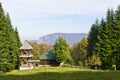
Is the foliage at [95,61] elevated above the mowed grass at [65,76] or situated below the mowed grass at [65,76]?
above

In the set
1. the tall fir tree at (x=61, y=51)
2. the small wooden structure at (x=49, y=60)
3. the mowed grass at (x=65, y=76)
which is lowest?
the mowed grass at (x=65, y=76)

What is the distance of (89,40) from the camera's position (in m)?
86.6

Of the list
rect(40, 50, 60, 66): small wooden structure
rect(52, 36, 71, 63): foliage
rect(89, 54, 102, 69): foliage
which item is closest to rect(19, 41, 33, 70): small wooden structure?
rect(52, 36, 71, 63): foliage

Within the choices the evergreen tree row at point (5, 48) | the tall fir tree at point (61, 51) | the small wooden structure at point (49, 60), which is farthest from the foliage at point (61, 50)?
the evergreen tree row at point (5, 48)

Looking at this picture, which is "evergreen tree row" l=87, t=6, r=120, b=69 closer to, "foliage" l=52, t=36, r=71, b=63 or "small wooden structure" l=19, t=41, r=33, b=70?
"small wooden structure" l=19, t=41, r=33, b=70

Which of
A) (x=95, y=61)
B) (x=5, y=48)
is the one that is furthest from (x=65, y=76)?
(x=95, y=61)

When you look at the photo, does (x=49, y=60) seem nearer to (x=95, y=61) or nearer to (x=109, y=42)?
(x=95, y=61)

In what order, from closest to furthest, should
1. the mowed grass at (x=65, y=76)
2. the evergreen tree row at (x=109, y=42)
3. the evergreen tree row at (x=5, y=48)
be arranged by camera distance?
the mowed grass at (x=65, y=76) → the evergreen tree row at (x=5, y=48) → the evergreen tree row at (x=109, y=42)

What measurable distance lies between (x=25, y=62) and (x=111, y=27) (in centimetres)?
2390

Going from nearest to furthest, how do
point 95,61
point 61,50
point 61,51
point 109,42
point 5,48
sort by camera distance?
point 5,48 < point 109,42 < point 95,61 < point 61,51 < point 61,50

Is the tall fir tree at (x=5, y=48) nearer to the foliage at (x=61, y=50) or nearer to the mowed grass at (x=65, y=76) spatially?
the mowed grass at (x=65, y=76)

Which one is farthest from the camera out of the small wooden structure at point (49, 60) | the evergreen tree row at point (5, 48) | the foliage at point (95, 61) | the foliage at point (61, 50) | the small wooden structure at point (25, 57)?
the small wooden structure at point (49, 60)

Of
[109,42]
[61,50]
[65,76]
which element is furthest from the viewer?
[61,50]

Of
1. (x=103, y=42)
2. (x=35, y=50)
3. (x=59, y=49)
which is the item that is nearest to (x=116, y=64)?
(x=103, y=42)
